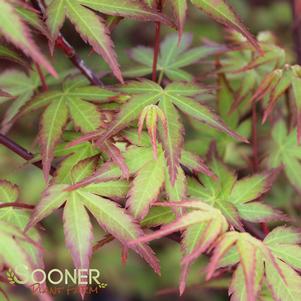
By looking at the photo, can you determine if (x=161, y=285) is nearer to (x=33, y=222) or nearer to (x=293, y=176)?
(x=293, y=176)

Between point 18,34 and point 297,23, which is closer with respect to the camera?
point 18,34

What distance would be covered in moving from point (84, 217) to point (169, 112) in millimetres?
170

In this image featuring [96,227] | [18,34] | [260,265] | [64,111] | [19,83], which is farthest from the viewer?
[96,227]

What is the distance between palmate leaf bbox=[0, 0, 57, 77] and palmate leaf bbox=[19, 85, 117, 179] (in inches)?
7.9

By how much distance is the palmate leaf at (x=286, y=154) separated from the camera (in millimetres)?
981

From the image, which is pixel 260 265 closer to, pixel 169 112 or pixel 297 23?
pixel 169 112

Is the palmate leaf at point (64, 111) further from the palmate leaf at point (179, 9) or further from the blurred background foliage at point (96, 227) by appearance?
the blurred background foliage at point (96, 227)

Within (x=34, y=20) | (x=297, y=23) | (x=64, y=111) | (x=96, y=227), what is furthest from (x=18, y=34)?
(x=96, y=227)

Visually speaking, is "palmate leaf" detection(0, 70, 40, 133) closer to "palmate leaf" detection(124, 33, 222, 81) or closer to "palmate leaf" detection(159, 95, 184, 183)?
"palmate leaf" detection(124, 33, 222, 81)

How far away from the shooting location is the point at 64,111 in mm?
822

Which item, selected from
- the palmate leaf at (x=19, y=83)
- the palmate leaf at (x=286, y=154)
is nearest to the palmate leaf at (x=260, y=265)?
the palmate leaf at (x=286, y=154)

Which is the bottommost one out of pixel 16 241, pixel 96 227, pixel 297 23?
pixel 96 227

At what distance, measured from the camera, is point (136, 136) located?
2.55ft

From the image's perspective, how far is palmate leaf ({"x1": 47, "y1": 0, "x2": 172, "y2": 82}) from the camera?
2.30ft
